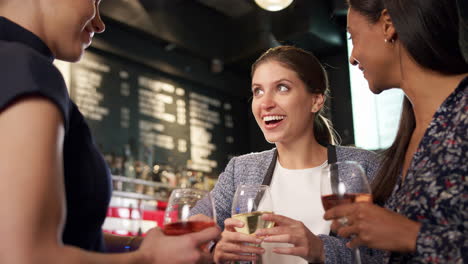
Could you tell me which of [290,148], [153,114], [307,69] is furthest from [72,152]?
[153,114]

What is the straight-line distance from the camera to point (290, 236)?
4.36ft

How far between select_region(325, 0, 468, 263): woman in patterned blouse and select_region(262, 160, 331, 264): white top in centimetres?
49

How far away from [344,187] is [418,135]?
422 mm

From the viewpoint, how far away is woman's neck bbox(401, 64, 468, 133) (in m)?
1.26

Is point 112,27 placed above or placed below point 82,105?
above

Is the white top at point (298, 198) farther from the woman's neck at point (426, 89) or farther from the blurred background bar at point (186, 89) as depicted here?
the blurred background bar at point (186, 89)

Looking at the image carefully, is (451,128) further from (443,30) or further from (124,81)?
(124,81)

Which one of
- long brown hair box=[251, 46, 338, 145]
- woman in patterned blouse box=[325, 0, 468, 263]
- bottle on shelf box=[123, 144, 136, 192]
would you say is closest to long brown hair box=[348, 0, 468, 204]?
woman in patterned blouse box=[325, 0, 468, 263]

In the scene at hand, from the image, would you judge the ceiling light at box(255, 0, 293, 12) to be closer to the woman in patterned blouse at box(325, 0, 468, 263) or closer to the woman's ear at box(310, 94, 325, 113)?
the woman's ear at box(310, 94, 325, 113)

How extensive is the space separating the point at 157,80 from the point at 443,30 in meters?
4.56

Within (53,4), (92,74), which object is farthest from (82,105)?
(53,4)

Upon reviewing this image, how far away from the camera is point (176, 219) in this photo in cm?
98

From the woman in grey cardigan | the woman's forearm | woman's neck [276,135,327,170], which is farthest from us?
woman's neck [276,135,327,170]

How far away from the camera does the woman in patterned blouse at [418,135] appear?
1.04 meters
